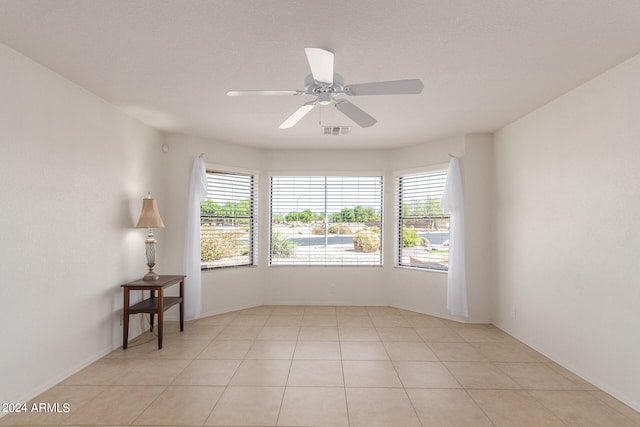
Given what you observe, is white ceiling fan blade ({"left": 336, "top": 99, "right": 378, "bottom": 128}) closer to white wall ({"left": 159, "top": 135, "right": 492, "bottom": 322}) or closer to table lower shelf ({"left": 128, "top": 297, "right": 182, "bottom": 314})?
white wall ({"left": 159, "top": 135, "right": 492, "bottom": 322})

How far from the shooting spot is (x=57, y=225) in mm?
2893

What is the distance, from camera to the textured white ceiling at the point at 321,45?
6.42 feet

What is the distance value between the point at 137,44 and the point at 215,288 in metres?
3.47

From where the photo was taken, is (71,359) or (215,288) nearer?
(71,359)

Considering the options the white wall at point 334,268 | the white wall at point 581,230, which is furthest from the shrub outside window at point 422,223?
the white wall at point 581,230

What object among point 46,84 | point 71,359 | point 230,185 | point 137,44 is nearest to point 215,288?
point 230,185

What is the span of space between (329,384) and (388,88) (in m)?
2.35

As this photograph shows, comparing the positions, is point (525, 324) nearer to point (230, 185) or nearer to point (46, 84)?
point (230, 185)

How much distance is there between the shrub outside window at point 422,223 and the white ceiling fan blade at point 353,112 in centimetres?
264

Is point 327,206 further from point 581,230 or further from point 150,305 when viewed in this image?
point 581,230

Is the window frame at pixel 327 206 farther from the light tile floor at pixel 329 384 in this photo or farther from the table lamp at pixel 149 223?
the table lamp at pixel 149 223

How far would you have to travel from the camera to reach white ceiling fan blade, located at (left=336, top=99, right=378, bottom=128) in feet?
8.20

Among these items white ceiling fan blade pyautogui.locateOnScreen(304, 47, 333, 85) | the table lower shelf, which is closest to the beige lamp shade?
the table lower shelf

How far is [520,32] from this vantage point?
2.17m
